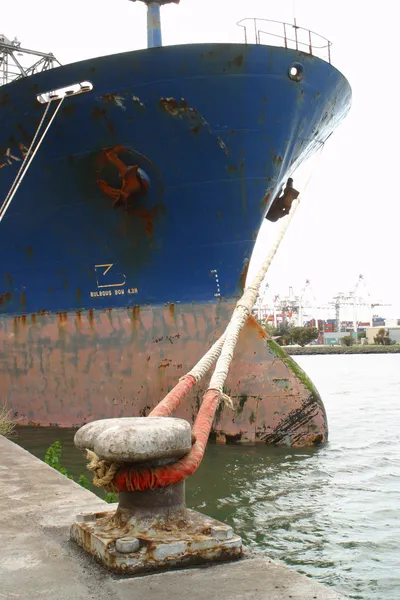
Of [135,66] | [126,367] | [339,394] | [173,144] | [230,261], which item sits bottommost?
[339,394]

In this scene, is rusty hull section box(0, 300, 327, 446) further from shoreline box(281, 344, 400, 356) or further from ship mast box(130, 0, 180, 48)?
shoreline box(281, 344, 400, 356)

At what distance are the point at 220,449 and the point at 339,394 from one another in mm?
10612

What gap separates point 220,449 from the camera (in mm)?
7465

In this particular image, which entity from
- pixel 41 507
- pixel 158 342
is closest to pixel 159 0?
pixel 158 342

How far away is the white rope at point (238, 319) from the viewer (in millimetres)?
3582

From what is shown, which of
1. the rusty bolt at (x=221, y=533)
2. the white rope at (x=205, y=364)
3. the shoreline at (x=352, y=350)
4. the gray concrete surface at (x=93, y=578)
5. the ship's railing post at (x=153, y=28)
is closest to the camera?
the gray concrete surface at (x=93, y=578)

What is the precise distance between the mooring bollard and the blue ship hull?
5.31 metres

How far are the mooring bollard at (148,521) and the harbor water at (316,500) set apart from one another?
4.51ft

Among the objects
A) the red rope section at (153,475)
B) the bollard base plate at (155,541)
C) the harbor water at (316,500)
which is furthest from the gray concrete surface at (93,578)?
the harbor water at (316,500)

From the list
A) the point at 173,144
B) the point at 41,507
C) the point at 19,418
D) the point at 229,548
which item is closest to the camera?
the point at 229,548

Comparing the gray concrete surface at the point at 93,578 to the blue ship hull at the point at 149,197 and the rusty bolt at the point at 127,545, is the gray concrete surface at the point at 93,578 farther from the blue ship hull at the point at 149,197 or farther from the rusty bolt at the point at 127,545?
the blue ship hull at the point at 149,197

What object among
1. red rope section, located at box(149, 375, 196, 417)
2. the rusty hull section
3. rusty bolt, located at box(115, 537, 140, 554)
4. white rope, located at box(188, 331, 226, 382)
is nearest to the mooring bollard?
rusty bolt, located at box(115, 537, 140, 554)

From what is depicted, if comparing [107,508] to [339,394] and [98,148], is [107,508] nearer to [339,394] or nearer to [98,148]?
[98,148]

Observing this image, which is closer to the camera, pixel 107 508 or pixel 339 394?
pixel 107 508
